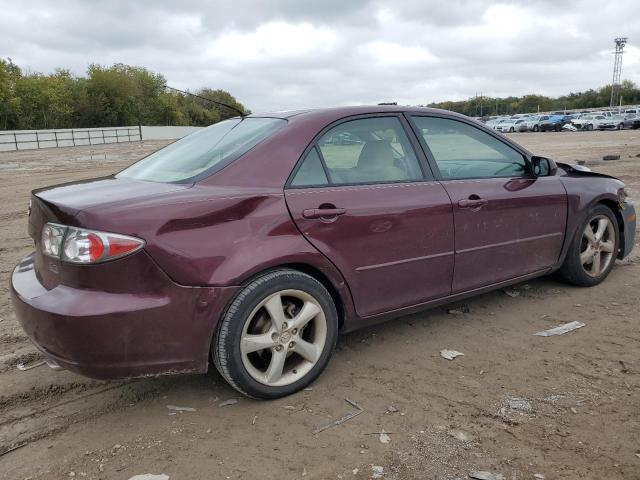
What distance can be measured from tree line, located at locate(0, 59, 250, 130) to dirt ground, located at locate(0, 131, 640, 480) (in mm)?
Result: 46273

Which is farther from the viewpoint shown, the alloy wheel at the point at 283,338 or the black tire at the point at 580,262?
the black tire at the point at 580,262

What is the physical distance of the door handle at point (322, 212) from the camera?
3.02 metres

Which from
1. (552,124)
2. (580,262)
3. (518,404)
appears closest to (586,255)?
(580,262)

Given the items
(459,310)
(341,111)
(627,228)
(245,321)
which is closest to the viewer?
(245,321)

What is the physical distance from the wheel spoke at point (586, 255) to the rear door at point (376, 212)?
1.63 m

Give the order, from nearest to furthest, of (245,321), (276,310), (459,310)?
1. (245,321)
2. (276,310)
3. (459,310)

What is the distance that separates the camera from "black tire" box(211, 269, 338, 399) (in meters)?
2.78

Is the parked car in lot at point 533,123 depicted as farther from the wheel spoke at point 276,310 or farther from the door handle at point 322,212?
the wheel spoke at point 276,310

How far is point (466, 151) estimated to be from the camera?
399 centimetres

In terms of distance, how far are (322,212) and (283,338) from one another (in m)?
0.73

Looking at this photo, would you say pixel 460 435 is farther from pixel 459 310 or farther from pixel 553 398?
pixel 459 310

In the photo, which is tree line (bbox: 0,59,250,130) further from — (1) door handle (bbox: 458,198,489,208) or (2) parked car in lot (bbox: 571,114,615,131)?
(1) door handle (bbox: 458,198,489,208)

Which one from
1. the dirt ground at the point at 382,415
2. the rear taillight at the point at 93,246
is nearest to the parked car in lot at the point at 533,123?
the dirt ground at the point at 382,415

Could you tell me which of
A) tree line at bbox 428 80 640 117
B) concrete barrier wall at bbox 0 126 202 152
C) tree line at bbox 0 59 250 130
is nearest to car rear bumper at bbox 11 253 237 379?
concrete barrier wall at bbox 0 126 202 152
